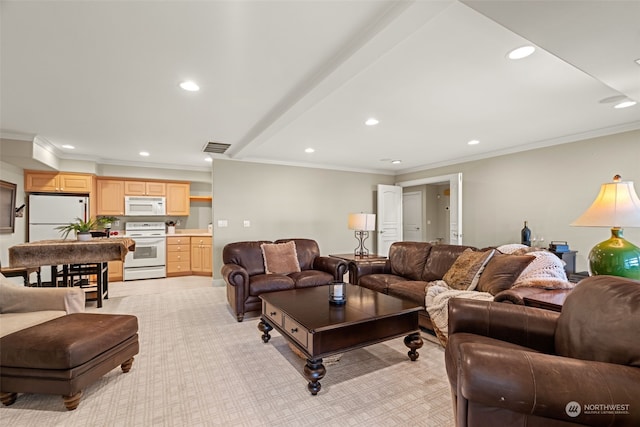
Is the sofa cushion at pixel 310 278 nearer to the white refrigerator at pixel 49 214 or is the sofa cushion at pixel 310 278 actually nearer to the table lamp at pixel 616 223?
the table lamp at pixel 616 223

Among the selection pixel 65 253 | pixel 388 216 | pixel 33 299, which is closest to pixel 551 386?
pixel 33 299

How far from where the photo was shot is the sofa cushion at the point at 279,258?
13.7 ft

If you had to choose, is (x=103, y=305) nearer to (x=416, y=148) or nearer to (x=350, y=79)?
(x=350, y=79)

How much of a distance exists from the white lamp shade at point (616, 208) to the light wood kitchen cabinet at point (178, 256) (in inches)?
261

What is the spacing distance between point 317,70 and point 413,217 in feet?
21.5

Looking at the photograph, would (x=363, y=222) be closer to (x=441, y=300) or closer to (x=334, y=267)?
(x=334, y=267)

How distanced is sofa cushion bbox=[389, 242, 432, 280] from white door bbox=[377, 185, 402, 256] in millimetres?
2276

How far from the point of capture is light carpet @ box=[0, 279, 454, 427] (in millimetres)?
1786

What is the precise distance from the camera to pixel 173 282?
5852 millimetres

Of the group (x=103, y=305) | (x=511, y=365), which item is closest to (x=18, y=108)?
(x=103, y=305)

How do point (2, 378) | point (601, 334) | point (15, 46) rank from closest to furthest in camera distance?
point (601, 334) < point (2, 378) < point (15, 46)

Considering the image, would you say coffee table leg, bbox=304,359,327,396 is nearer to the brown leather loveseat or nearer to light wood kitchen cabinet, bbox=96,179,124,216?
the brown leather loveseat

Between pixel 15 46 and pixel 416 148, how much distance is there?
4.71 metres

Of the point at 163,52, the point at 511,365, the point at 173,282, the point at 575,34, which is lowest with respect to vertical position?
the point at 173,282
